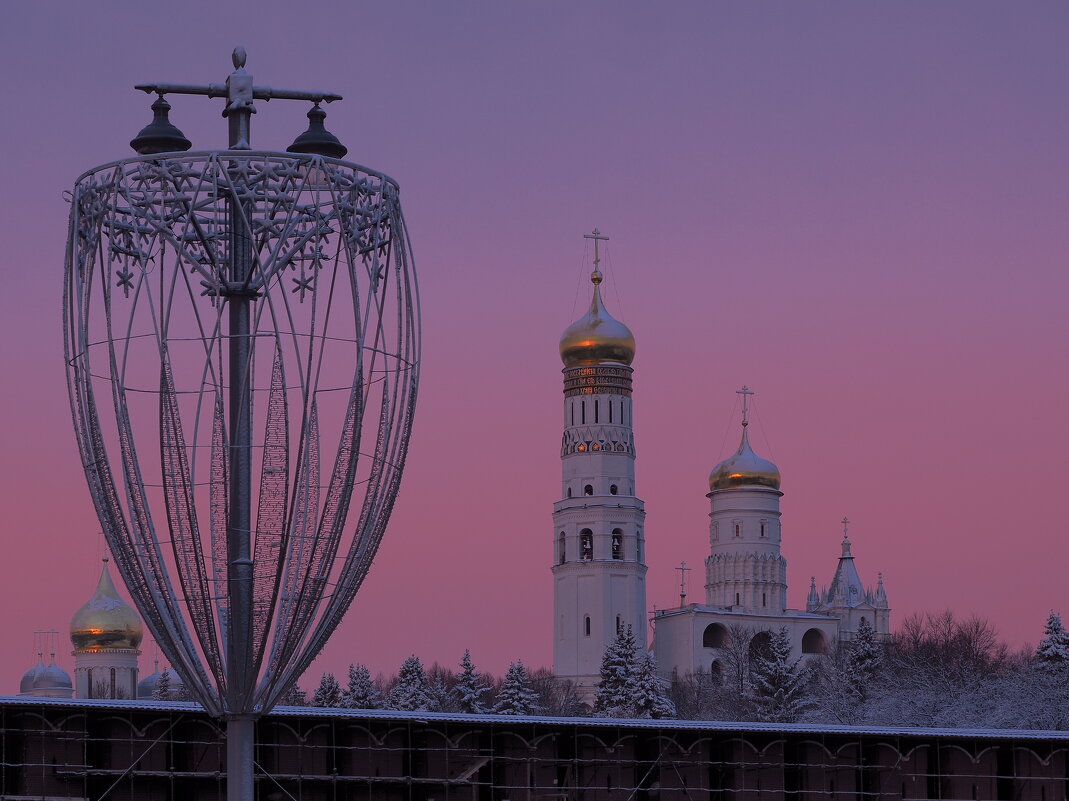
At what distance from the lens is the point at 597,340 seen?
99.4m

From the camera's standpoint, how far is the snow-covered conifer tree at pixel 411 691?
225 feet

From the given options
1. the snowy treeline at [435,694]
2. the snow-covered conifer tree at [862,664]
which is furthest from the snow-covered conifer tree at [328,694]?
the snow-covered conifer tree at [862,664]

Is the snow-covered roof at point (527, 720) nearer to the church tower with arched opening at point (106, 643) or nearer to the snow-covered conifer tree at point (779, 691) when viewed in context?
the snow-covered conifer tree at point (779, 691)

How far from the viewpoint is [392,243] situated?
1791 centimetres

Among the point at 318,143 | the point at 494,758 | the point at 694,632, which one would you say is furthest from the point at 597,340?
the point at 318,143

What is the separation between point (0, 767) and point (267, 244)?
14125 mm

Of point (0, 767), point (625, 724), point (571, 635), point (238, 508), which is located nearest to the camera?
point (238, 508)

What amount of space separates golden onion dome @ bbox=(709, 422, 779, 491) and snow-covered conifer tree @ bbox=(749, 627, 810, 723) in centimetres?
2882

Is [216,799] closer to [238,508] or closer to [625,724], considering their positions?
[625,724]

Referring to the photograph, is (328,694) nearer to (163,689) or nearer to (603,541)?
(163,689)

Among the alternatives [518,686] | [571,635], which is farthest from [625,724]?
[571,635]

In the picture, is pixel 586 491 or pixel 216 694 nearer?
pixel 216 694

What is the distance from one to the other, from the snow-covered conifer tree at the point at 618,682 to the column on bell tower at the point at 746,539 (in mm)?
29047

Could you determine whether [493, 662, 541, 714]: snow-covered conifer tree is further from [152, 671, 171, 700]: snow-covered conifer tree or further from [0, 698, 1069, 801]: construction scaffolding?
[0, 698, 1069, 801]: construction scaffolding
